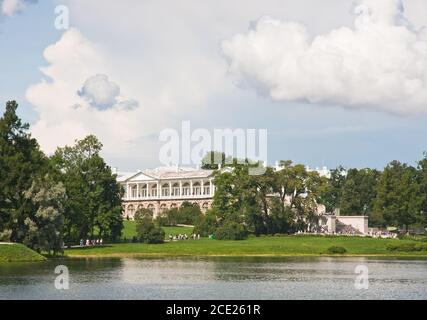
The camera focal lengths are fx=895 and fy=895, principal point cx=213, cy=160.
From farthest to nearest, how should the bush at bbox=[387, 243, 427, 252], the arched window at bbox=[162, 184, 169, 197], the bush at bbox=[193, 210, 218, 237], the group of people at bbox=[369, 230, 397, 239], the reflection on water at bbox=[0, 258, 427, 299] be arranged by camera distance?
the arched window at bbox=[162, 184, 169, 197], the group of people at bbox=[369, 230, 397, 239], the bush at bbox=[193, 210, 218, 237], the bush at bbox=[387, 243, 427, 252], the reflection on water at bbox=[0, 258, 427, 299]

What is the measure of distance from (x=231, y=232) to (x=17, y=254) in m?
38.2

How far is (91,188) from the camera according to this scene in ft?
304

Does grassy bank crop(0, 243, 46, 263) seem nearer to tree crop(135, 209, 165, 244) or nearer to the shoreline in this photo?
the shoreline

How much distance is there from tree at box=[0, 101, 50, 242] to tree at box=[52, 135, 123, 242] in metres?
13.2

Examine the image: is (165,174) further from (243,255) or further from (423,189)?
(243,255)

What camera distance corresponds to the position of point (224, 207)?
356 feet

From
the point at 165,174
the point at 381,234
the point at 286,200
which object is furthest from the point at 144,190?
the point at 381,234

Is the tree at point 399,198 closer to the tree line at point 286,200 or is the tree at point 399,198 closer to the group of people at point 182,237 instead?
the tree line at point 286,200

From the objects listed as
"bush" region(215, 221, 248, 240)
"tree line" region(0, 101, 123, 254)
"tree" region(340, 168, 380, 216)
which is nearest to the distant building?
"tree" region(340, 168, 380, 216)

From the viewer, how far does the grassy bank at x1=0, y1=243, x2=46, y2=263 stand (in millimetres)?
64562

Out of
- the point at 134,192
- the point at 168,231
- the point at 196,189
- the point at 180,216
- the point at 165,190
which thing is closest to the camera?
the point at 168,231

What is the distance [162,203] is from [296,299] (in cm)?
13240
